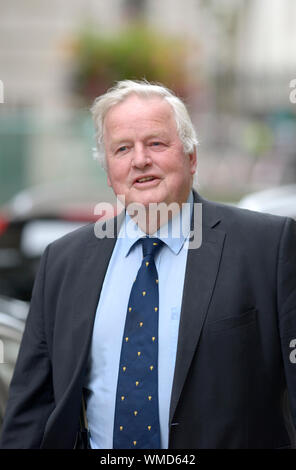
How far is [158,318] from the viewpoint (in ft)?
8.45

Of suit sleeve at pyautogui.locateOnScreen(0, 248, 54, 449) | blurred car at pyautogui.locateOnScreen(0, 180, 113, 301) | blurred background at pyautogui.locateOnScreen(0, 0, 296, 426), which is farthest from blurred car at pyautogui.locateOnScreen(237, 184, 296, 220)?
suit sleeve at pyautogui.locateOnScreen(0, 248, 54, 449)

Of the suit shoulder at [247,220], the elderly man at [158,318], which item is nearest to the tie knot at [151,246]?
the elderly man at [158,318]

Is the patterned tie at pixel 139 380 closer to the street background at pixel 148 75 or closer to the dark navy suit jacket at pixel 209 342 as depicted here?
the dark navy suit jacket at pixel 209 342

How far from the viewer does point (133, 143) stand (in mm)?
2662

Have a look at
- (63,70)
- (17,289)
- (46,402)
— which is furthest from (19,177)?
(46,402)

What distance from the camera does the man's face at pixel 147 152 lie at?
8.64ft

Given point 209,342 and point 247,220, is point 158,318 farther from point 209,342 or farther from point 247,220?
point 247,220

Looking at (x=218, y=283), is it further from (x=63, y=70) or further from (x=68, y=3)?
(x=68, y=3)

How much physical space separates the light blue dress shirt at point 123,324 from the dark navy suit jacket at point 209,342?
44 mm

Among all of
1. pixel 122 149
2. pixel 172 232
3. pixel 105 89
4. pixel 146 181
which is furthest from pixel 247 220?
pixel 105 89

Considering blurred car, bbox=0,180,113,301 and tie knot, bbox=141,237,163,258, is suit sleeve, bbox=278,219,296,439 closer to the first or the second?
tie knot, bbox=141,237,163,258

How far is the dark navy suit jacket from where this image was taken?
2.46 meters

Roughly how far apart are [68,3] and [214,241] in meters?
32.3

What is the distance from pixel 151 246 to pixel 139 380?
43cm
